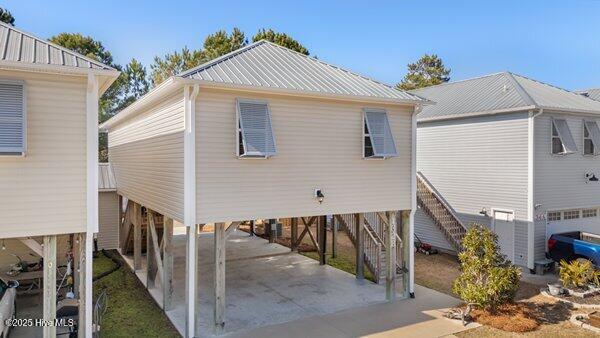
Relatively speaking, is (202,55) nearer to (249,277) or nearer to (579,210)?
(249,277)

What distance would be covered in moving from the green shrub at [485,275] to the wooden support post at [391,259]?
1.92 metres

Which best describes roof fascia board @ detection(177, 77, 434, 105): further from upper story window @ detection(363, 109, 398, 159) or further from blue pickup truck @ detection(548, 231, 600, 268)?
blue pickup truck @ detection(548, 231, 600, 268)

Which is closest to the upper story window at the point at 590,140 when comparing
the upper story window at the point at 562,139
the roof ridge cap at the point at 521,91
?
the upper story window at the point at 562,139

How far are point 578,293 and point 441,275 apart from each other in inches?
159

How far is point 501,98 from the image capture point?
53.7 ft

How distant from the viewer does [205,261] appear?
16.9 metres

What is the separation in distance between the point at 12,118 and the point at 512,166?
50.3 ft

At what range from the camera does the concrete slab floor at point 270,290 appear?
10.9 meters

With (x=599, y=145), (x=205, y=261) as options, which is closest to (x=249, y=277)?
(x=205, y=261)

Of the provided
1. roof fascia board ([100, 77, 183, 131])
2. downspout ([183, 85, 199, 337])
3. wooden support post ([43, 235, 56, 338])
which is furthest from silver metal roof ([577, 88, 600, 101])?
wooden support post ([43, 235, 56, 338])

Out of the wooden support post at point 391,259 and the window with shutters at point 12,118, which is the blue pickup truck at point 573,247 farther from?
the window with shutters at point 12,118

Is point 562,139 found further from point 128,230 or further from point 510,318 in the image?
point 128,230

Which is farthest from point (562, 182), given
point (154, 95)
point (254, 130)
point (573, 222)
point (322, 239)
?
point (154, 95)

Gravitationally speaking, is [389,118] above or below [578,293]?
above
